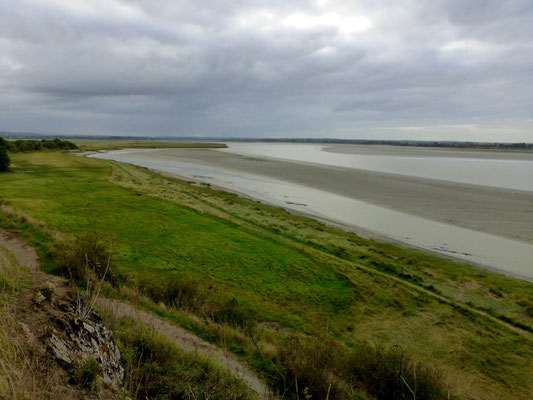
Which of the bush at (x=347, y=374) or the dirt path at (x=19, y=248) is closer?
the bush at (x=347, y=374)

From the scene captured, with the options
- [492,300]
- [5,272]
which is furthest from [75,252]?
[492,300]

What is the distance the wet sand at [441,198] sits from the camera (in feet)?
77.4

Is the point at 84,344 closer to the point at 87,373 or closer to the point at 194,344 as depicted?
the point at 87,373

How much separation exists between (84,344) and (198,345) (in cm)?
316

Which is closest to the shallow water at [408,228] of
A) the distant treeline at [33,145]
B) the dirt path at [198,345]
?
the dirt path at [198,345]

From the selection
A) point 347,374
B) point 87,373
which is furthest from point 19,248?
point 347,374

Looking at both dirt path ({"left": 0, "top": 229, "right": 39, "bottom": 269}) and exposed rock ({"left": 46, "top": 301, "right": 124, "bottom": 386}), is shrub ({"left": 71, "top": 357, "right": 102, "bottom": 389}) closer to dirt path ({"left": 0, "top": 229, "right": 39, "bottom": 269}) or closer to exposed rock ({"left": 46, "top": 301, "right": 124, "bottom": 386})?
exposed rock ({"left": 46, "top": 301, "right": 124, "bottom": 386})

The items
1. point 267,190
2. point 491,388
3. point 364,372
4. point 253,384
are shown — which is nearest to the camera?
point 253,384

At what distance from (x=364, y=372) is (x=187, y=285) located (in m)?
6.05

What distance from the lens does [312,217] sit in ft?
81.0

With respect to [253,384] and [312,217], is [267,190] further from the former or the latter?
[253,384]

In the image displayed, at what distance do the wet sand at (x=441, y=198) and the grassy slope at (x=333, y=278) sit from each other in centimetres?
951

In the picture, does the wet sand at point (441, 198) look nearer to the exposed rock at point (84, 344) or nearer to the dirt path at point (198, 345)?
the dirt path at point (198, 345)

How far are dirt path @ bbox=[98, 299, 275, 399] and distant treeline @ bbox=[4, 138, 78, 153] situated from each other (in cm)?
6072
